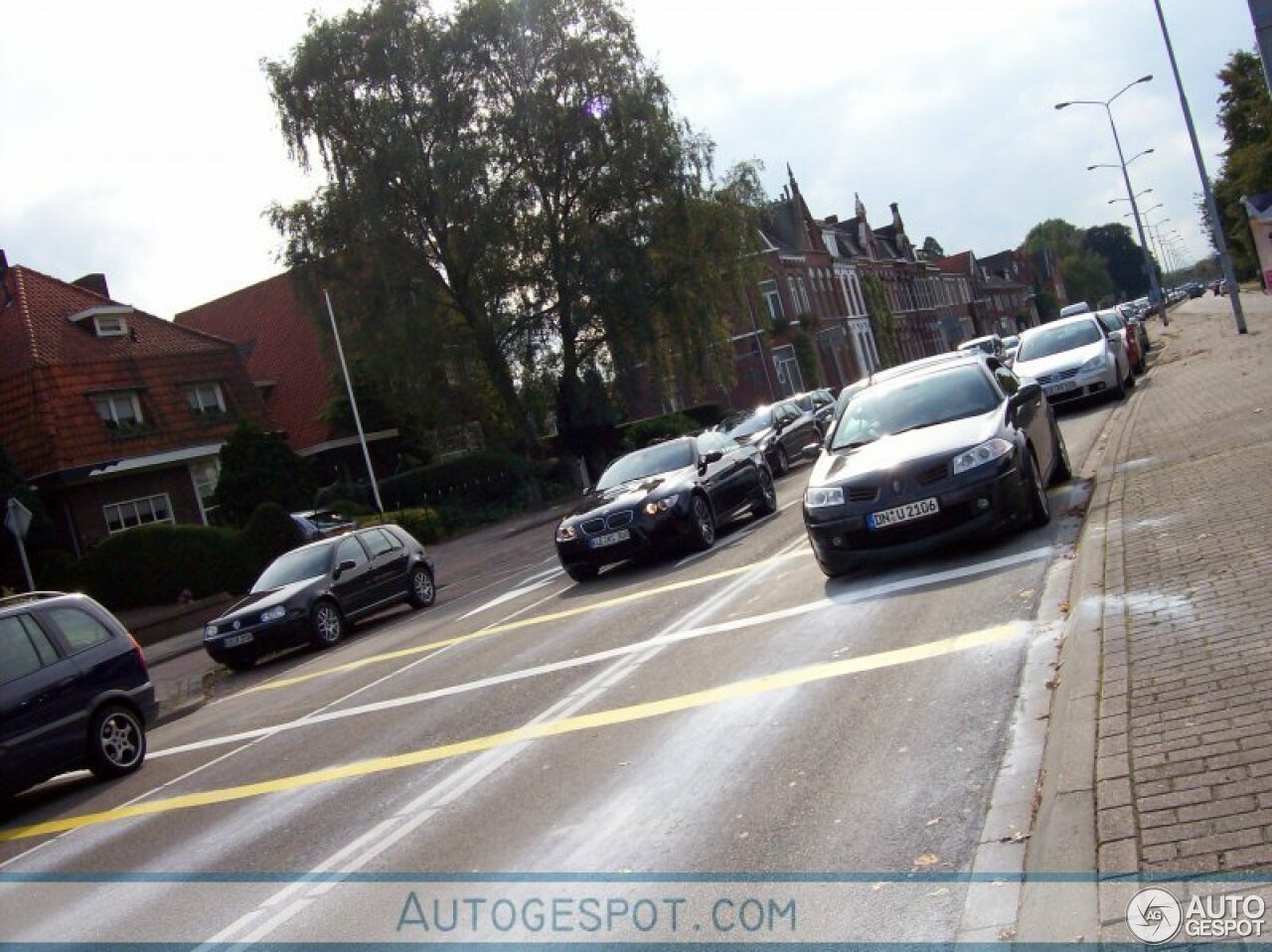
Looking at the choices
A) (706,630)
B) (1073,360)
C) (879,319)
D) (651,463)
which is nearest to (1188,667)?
(706,630)

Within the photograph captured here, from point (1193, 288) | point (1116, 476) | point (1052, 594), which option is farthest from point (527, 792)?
point (1193, 288)

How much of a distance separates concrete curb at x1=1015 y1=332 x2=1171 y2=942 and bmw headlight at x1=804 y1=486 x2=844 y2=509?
240 cm

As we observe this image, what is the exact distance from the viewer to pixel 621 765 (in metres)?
6.61

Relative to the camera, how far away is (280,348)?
5138cm

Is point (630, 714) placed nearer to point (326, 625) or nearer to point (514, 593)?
point (514, 593)

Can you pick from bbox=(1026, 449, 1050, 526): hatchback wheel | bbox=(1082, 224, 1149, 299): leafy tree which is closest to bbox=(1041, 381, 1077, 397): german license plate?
bbox=(1026, 449, 1050, 526): hatchback wheel

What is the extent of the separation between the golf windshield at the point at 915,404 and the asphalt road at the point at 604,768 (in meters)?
1.29

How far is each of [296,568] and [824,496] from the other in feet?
32.7

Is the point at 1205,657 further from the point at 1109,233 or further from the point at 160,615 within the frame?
the point at 1109,233

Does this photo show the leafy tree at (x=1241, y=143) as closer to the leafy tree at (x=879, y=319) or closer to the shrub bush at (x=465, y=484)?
the leafy tree at (x=879, y=319)

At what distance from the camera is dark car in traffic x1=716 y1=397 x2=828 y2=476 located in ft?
89.2

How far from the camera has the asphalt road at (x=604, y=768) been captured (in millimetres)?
5184

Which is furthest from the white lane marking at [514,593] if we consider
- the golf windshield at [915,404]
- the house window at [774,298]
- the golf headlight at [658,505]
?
the house window at [774,298]

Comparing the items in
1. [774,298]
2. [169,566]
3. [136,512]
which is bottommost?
[169,566]
